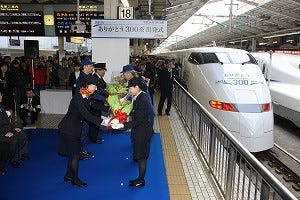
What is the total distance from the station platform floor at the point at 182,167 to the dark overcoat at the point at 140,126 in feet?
2.24

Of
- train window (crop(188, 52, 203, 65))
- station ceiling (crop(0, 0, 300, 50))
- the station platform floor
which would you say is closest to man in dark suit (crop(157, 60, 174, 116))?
train window (crop(188, 52, 203, 65))

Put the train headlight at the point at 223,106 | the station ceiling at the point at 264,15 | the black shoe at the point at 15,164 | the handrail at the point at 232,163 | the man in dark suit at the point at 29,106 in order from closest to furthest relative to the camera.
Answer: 1. the handrail at the point at 232,163
2. the black shoe at the point at 15,164
3. the train headlight at the point at 223,106
4. the man in dark suit at the point at 29,106
5. the station ceiling at the point at 264,15

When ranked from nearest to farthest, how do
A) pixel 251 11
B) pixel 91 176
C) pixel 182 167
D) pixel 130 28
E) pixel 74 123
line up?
pixel 74 123, pixel 91 176, pixel 182 167, pixel 130 28, pixel 251 11

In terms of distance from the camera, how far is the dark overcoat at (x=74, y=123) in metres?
4.82

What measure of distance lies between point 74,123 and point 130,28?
12.5 feet

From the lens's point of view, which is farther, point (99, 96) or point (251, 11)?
point (251, 11)

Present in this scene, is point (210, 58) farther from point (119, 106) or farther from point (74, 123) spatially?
A: point (74, 123)

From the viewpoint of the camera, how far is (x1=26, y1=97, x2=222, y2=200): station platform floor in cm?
476

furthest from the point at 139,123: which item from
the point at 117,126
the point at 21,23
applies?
the point at 21,23

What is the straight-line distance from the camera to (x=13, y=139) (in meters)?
5.94

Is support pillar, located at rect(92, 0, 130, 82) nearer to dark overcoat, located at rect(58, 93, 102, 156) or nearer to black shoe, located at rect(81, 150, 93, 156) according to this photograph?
black shoe, located at rect(81, 150, 93, 156)

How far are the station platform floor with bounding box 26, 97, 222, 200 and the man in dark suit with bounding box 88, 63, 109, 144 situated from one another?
4.64 ft

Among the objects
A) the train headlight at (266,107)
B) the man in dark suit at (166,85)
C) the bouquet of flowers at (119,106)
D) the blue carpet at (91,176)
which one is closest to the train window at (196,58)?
the man in dark suit at (166,85)

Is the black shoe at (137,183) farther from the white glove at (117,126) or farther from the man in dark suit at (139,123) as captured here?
the white glove at (117,126)
